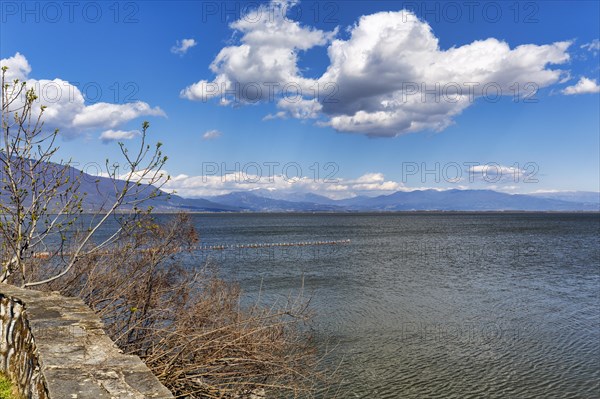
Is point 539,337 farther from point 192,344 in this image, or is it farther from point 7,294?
point 7,294

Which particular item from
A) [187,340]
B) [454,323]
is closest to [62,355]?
[187,340]

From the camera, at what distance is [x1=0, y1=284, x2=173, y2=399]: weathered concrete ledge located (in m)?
4.63

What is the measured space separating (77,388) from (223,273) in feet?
136

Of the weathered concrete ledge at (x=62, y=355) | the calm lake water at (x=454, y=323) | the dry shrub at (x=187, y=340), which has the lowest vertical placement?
the calm lake water at (x=454, y=323)

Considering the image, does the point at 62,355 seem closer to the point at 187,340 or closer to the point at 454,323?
the point at 187,340

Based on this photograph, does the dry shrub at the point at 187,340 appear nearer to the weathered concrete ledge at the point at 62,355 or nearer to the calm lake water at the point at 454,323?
the weathered concrete ledge at the point at 62,355

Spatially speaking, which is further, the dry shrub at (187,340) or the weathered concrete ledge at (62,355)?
the dry shrub at (187,340)

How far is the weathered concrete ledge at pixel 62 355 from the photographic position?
182 inches

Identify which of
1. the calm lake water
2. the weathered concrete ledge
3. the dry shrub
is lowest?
the calm lake water

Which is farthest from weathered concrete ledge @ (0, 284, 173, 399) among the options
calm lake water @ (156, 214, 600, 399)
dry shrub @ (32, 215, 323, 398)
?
calm lake water @ (156, 214, 600, 399)

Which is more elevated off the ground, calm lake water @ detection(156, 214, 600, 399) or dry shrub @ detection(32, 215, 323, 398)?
dry shrub @ detection(32, 215, 323, 398)

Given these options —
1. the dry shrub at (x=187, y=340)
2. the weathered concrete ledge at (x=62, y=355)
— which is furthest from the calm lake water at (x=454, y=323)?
the weathered concrete ledge at (x=62, y=355)

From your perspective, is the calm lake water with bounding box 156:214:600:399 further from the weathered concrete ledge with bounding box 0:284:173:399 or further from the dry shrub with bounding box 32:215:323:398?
the weathered concrete ledge with bounding box 0:284:173:399

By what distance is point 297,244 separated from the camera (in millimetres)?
86625
